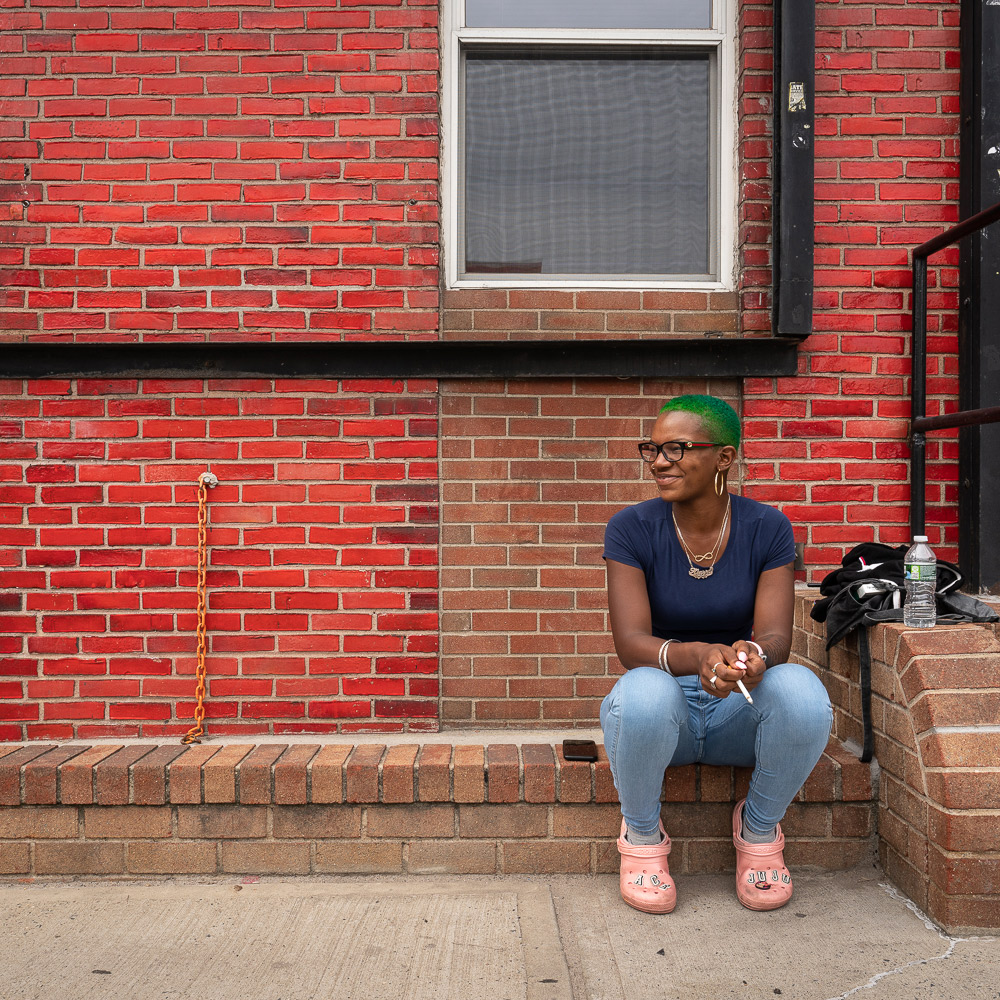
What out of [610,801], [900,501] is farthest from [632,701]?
[900,501]

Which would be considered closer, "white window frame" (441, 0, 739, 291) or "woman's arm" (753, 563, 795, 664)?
"woman's arm" (753, 563, 795, 664)

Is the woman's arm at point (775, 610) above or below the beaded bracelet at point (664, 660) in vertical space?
above

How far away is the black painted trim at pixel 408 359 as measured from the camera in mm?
3148

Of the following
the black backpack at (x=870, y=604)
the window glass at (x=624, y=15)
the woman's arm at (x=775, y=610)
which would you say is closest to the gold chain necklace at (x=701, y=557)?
the woman's arm at (x=775, y=610)

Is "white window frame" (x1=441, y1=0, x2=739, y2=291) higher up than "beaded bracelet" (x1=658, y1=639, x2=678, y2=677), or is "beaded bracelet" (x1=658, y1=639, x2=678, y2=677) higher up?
"white window frame" (x1=441, y1=0, x2=739, y2=291)

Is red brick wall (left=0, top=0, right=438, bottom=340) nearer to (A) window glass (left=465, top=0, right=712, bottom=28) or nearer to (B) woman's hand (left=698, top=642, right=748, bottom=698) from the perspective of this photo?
(A) window glass (left=465, top=0, right=712, bottom=28)

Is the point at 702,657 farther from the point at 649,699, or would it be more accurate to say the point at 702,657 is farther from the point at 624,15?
the point at 624,15

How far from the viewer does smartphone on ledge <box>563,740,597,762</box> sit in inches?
104

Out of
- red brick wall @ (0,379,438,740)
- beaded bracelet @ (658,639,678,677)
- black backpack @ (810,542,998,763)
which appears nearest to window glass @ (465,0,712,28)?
red brick wall @ (0,379,438,740)

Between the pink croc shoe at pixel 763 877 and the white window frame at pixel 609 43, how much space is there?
2.01 metres

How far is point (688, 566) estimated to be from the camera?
2.52 meters

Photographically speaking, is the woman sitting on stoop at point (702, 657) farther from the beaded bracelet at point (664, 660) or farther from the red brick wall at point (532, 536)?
the red brick wall at point (532, 536)

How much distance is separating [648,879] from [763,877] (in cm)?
33

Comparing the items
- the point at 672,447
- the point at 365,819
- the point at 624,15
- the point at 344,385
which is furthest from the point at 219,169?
the point at 365,819
